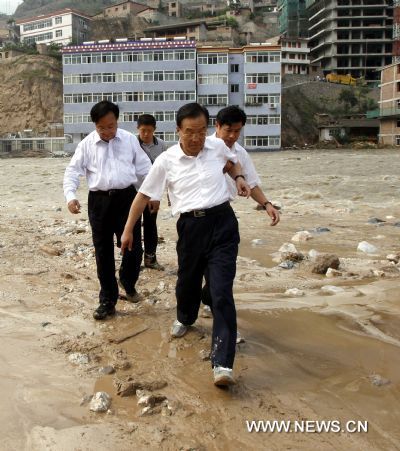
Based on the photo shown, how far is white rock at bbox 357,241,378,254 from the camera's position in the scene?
258 inches

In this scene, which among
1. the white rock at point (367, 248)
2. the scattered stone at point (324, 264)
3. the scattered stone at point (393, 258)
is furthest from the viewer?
the white rock at point (367, 248)

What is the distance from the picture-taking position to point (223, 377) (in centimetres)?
279

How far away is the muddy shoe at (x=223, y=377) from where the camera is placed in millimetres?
2787

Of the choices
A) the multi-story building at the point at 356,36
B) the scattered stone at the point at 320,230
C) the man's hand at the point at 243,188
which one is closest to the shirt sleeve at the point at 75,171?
the man's hand at the point at 243,188

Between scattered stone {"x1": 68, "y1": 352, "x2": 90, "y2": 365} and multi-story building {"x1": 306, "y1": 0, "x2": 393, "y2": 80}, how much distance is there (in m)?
81.6

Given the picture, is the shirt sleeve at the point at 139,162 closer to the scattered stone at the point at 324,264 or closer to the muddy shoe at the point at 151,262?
the muddy shoe at the point at 151,262

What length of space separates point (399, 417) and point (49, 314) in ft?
9.38

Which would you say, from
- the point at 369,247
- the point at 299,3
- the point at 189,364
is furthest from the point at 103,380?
the point at 299,3

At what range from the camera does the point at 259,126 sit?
53.2 metres

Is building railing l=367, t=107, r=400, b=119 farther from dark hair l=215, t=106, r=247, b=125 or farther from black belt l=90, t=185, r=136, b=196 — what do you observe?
black belt l=90, t=185, r=136, b=196

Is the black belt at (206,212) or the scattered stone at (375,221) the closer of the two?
the black belt at (206,212)

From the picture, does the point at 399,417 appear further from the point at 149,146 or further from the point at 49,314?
the point at 149,146

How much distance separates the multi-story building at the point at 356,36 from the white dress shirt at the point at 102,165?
80355 mm

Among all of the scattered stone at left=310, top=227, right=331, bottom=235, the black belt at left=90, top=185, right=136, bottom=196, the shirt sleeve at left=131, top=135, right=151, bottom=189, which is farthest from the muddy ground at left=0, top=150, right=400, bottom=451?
the scattered stone at left=310, top=227, right=331, bottom=235
